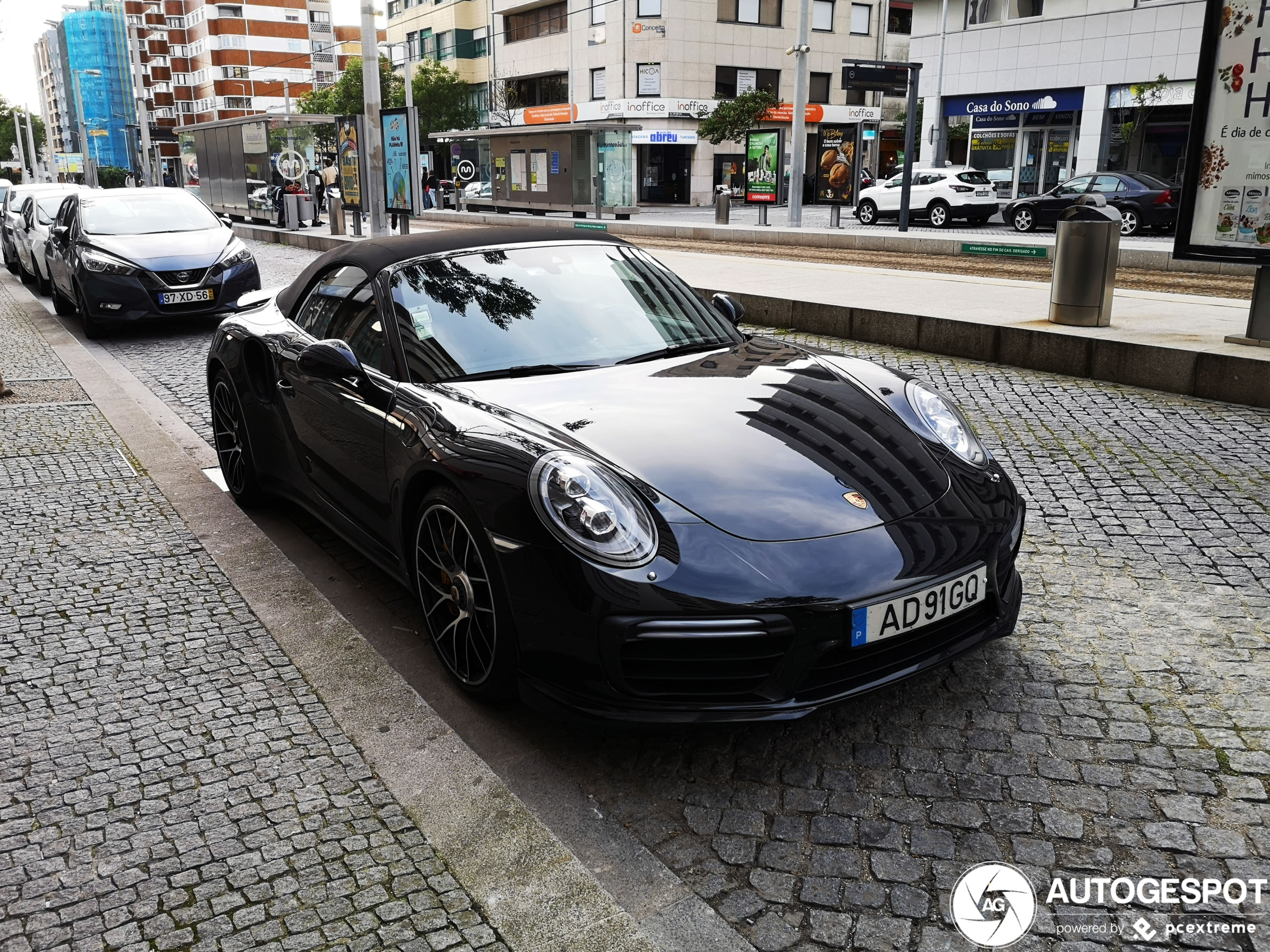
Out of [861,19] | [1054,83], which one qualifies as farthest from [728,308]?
[861,19]

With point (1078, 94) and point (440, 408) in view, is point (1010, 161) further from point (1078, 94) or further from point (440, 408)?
point (440, 408)

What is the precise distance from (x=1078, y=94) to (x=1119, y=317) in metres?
29.7

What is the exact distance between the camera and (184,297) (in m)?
10.9

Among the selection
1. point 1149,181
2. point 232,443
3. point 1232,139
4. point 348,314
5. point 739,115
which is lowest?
point 232,443

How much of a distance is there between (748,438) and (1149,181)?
23.8 m

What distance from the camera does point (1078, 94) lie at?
35.2 m

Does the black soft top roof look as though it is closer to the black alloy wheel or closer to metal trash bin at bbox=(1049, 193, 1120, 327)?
the black alloy wheel

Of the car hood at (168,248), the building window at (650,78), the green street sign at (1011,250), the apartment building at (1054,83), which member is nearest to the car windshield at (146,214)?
the car hood at (168,248)

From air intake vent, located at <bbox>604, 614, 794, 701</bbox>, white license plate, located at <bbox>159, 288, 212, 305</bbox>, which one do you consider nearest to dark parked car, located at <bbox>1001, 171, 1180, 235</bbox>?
white license plate, located at <bbox>159, 288, 212, 305</bbox>

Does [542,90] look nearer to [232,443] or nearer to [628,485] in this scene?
[232,443]

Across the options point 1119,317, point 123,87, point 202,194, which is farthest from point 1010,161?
point 123,87

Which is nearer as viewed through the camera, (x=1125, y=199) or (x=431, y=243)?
(x=431, y=243)

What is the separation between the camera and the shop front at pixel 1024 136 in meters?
35.8

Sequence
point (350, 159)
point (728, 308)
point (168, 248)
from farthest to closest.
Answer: point (350, 159), point (168, 248), point (728, 308)
